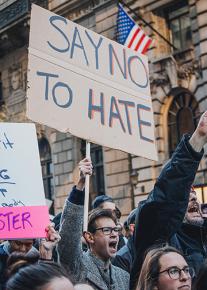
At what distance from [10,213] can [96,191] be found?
13.2 meters

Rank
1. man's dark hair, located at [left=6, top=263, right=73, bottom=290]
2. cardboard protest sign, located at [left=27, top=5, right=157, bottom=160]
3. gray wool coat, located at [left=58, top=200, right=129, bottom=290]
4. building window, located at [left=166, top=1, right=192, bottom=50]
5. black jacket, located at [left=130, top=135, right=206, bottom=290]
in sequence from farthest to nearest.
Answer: building window, located at [left=166, top=1, right=192, bottom=50] → cardboard protest sign, located at [left=27, top=5, right=157, bottom=160] → gray wool coat, located at [left=58, top=200, right=129, bottom=290] → black jacket, located at [left=130, top=135, right=206, bottom=290] → man's dark hair, located at [left=6, top=263, right=73, bottom=290]

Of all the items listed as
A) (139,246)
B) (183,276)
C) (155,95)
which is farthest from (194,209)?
(155,95)

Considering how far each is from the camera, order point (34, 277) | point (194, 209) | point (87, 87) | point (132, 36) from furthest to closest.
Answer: point (132, 36) → point (87, 87) → point (194, 209) → point (34, 277)

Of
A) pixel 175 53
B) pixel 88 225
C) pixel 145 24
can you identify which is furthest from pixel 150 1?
pixel 88 225

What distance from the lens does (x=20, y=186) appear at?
4.30 m

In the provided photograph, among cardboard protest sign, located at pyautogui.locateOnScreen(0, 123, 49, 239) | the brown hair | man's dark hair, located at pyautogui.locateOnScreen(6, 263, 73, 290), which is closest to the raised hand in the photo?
cardboard protest sign, located at pyautogui.locateOnScreen(0, 123, 49, 239)

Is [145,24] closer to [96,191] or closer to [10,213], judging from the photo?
[96,191]

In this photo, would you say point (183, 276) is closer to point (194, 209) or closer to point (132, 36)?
point (194, 209)

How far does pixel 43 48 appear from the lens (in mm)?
4555

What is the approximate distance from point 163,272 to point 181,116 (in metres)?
12.3

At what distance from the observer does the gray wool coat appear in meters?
3.52

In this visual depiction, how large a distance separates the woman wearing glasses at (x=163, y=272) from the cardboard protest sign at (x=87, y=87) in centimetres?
151

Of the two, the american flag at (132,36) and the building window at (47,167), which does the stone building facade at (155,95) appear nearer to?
the building window at (47,167)

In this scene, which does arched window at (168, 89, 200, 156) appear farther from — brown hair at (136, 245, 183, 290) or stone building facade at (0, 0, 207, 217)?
brown hair at (136, 245, 183, 290)
